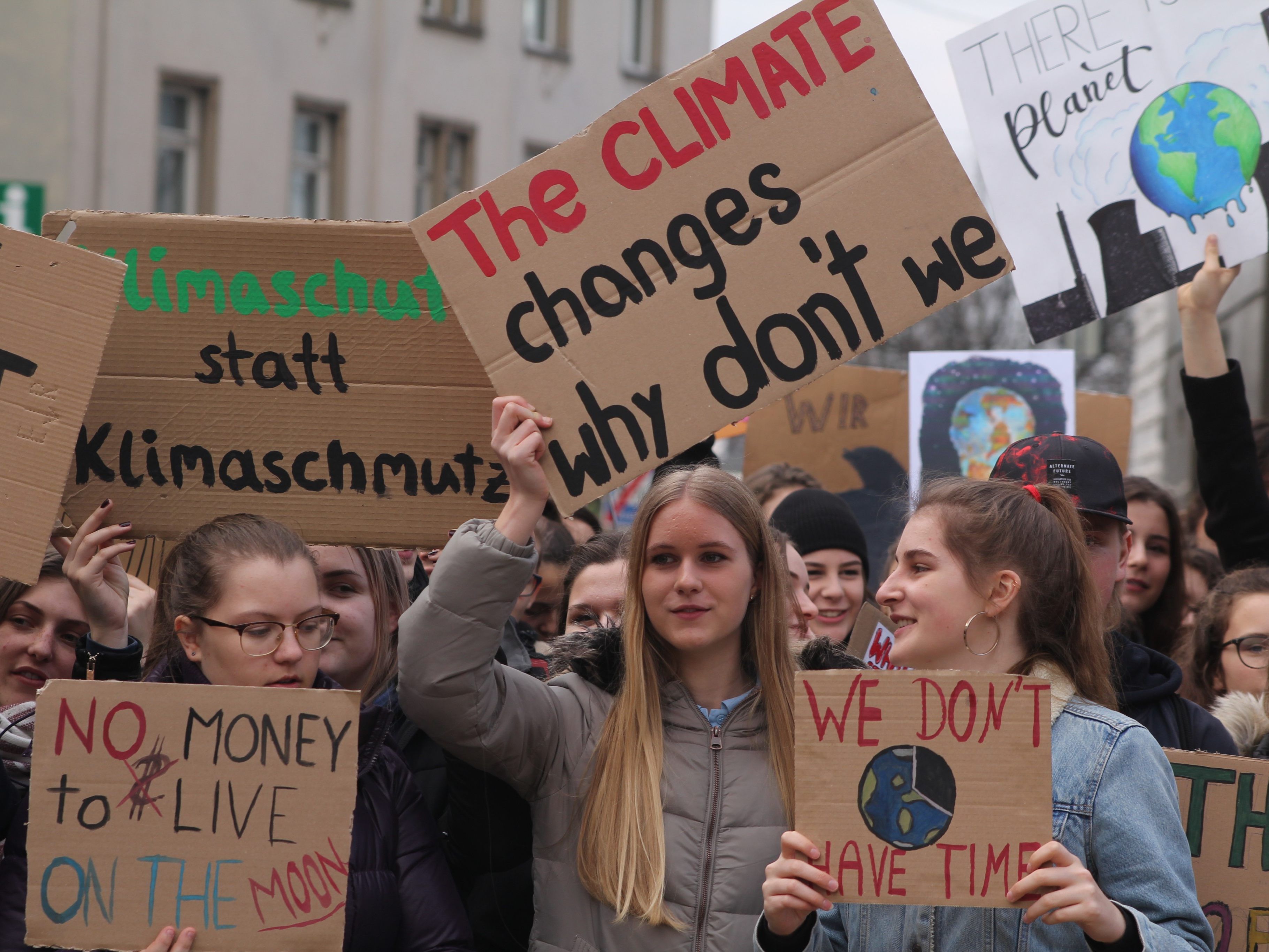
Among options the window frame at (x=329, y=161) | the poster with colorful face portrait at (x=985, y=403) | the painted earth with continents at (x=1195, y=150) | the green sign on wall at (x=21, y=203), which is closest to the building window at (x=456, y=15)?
the window frame at (x=329, y=161)

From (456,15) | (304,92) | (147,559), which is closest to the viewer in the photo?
(147,559)

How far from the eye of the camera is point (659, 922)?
266 centimetres

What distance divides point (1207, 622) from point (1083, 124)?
1421 millimetres

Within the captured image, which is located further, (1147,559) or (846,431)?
(846,431)

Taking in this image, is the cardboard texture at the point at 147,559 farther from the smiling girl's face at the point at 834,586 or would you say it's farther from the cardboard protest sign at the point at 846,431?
the cardboard protest sign at the point at 846,431

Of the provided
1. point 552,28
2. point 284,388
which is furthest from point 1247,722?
point 552,28

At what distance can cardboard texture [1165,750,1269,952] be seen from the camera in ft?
9.24

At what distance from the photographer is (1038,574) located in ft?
8.96

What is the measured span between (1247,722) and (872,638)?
860 millimetres

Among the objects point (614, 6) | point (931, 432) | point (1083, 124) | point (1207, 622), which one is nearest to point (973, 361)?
point (931, 432)

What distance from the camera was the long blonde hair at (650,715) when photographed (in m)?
2.69

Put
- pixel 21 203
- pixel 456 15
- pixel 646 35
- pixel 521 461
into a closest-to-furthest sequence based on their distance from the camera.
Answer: pixel 521 461, pixel 21 203, pixel 456 15, pixel 646 35

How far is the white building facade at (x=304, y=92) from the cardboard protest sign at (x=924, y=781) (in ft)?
48.5

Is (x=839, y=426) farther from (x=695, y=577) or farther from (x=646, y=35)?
(x=646, y=35)
